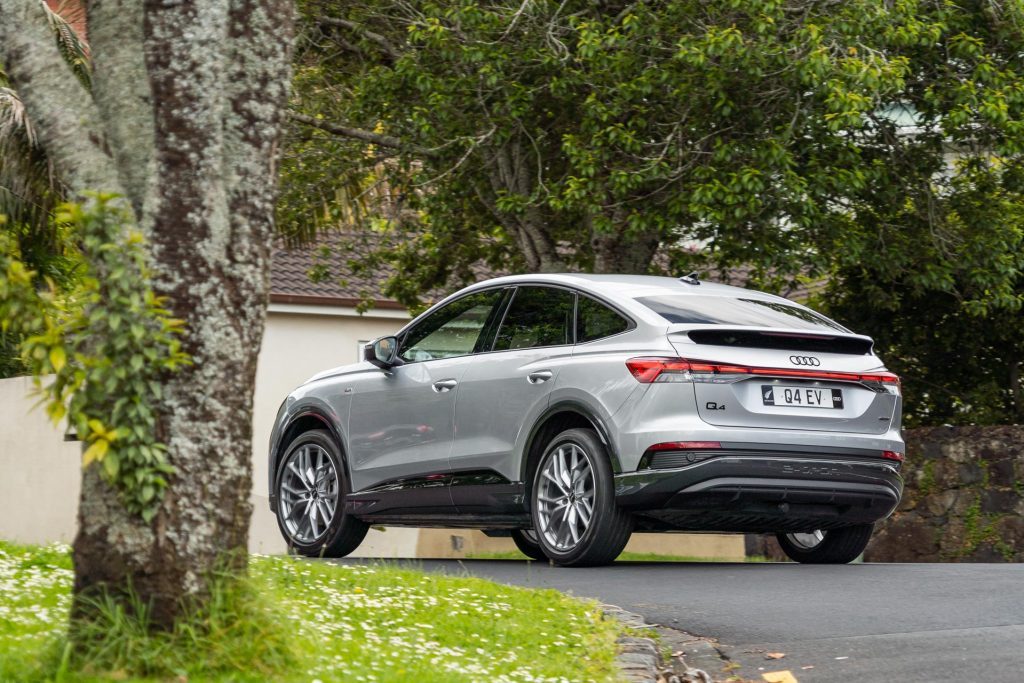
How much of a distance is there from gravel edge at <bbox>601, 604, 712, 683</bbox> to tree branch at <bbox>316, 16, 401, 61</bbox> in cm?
1008

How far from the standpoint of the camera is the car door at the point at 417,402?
10102mm

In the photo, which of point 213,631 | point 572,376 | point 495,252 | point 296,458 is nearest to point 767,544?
point 495,252

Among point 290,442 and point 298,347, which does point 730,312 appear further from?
point 298,347

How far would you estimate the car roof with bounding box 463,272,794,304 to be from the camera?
9.43m

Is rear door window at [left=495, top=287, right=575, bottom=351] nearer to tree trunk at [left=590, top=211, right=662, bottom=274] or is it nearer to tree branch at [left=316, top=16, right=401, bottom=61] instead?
tree trunk at [left=590, top=211, right=662, bottom=274]

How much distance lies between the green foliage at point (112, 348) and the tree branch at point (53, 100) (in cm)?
25

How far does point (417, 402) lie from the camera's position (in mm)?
10297

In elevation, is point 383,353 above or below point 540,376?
above

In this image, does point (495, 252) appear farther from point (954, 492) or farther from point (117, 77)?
point (117, 77)

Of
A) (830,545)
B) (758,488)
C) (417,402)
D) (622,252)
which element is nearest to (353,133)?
(622,252)

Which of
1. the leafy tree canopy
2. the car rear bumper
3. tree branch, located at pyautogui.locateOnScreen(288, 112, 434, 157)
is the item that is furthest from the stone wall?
tree branch, located at pyautogui.locateOnScreen(288, 112, 434, 157)

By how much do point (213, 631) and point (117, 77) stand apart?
6.31 ft

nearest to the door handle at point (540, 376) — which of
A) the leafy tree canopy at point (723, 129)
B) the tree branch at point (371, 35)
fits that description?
the leafy tree canopy at point (723, 129)

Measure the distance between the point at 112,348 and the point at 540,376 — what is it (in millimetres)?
4611
